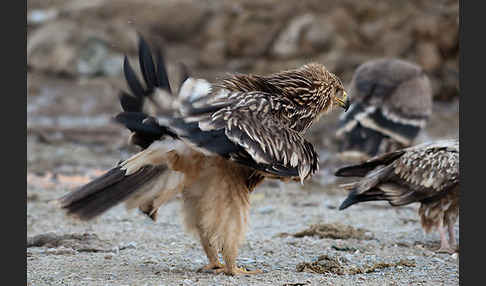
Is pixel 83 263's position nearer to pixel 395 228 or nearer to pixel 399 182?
pixel 399 182

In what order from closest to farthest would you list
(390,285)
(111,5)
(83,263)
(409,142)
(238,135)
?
(238,135) < (390,285) < (83,263) < (409,142) < (111,5)

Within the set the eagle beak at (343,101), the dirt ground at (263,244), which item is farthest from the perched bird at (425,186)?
the eagle beak at (343,101)

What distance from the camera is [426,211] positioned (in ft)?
24.4

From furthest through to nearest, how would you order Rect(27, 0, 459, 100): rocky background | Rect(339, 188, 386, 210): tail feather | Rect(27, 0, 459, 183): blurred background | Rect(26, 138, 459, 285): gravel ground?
Rect(27, 0, 459, 100): rocky background
Rect(27, 0, 459, 183): blurred background
Rect(339, 188, 386, 210): tail feather
Rect(26, 138, 459, 285): gravel ground

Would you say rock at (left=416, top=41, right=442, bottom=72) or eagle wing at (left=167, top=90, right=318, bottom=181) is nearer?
eagle wing at (left=167, top=90, right=318, bottom=181)

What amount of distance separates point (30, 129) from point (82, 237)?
938 centimetres

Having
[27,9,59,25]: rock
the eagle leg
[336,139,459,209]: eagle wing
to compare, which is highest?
[27,9,59,25]: rock

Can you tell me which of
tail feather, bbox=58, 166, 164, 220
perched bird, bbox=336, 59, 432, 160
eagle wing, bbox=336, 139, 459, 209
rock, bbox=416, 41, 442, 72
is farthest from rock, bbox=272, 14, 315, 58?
tail feather, bbox=58, 166, 164, 220

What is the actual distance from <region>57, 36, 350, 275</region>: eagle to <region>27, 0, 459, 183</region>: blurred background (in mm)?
10275

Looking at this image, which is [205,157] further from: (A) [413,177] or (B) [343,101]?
(A) [413,177]

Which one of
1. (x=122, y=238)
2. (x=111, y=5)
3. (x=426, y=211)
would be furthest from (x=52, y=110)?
(x=426, y=211)

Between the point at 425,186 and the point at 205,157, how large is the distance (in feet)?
9.72

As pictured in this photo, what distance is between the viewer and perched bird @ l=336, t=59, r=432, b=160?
439 inches

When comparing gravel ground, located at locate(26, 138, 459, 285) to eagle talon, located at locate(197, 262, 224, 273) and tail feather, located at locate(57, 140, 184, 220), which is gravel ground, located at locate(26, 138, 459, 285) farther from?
tail feather, located at locate(57, 140, 184, 220)
